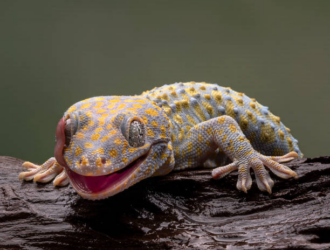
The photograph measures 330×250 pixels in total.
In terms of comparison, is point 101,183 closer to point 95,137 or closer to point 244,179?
point 95,137

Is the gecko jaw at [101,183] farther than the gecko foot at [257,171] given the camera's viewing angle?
No

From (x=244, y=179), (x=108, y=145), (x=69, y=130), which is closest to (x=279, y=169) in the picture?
(x=244, y=179)

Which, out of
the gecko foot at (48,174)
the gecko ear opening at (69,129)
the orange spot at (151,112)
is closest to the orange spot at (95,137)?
the gecko ear opening at (69,129)

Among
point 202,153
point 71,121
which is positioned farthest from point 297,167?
point 71,121

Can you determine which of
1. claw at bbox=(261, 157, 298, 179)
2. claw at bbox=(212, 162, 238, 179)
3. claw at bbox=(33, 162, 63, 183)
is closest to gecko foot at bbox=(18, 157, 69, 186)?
claw at bbox=(33, 162, 63, 183)

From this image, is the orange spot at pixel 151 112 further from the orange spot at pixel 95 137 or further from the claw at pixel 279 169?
the claw at pixel 279 169

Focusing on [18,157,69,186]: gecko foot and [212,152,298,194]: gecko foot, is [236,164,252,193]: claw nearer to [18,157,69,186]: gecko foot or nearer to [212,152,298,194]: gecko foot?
[212,152,298,194]: gecko foot

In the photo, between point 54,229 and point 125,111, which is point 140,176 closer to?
point 125,111
